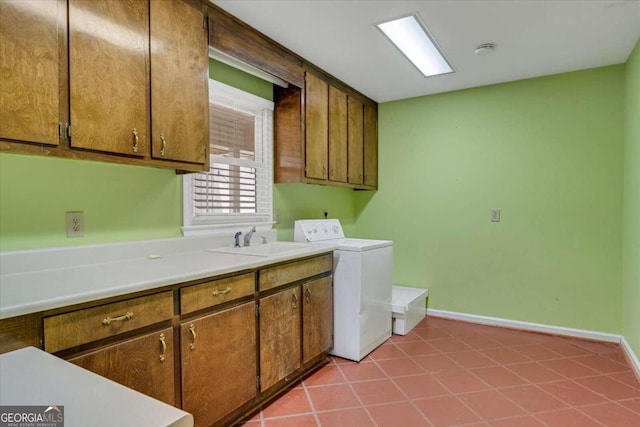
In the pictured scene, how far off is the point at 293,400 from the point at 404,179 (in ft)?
8.61

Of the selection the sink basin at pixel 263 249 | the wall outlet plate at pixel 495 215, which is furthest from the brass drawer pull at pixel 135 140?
the wall outlet plate at pixel 495 215

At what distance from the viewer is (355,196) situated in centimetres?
429

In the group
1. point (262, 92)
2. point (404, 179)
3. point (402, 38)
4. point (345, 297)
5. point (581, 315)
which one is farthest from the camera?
point (404, 179)

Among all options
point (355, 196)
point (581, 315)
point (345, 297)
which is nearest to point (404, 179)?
point (355, 196)

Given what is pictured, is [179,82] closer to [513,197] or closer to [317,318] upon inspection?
[317,318]

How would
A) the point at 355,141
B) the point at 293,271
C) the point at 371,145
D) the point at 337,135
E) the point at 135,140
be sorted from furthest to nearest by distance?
1. the point at 371,145
2. the point at 355,141
3. the point at 337,135
4. the point at 293,271
5. the point at 135,140

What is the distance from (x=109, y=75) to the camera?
1.58m

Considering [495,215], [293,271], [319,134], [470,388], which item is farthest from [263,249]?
[495,215]

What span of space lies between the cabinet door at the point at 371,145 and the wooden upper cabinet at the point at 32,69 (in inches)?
113

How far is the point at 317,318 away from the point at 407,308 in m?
1.10

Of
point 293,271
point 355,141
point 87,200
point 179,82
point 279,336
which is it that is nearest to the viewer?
point 87,200

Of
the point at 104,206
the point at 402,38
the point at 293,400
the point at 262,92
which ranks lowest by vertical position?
the point at 293,400

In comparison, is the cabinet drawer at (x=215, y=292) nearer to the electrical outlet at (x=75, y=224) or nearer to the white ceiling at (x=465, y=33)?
the electrical outlet at (x=75, y=224)

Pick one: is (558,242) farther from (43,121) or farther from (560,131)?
(43,121)
